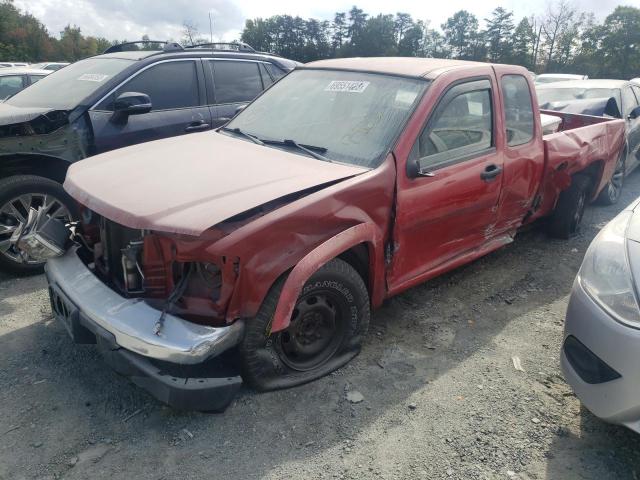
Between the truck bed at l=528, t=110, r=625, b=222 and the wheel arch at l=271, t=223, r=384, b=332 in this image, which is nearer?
the wheel arch at l=271, t=223, r=384, b=332

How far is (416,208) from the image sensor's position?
10.2 feet

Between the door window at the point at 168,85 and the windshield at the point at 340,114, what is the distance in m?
1.33

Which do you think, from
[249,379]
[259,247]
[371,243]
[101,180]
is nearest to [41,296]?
[101,180]

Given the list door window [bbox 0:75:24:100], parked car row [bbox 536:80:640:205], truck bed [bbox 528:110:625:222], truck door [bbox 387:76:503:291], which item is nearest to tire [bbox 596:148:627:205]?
parked car row [bbox 536:80:640:205]

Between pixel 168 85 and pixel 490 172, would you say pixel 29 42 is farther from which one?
pixel 490 172

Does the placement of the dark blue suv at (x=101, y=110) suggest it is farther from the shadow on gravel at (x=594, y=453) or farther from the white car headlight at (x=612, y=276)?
the shadow on gravel at (x=594, y=453)

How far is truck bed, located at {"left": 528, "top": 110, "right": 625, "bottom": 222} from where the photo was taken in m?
4.38

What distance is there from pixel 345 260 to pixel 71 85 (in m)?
3.49

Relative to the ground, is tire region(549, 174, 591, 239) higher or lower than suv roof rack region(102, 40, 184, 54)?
lower

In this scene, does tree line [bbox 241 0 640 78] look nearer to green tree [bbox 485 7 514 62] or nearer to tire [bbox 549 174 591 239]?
green tree [bbox 485 7 514 62]

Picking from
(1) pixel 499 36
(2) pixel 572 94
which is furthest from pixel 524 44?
(2) pixel 572 94

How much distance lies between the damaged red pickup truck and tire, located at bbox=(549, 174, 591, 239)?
3.59 feet

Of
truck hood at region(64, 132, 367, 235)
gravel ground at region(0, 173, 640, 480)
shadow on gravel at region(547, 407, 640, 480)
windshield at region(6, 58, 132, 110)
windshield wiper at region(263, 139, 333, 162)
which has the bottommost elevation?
shadow on gravel at region(547, 407, 640, 480)

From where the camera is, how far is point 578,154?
463 cm
